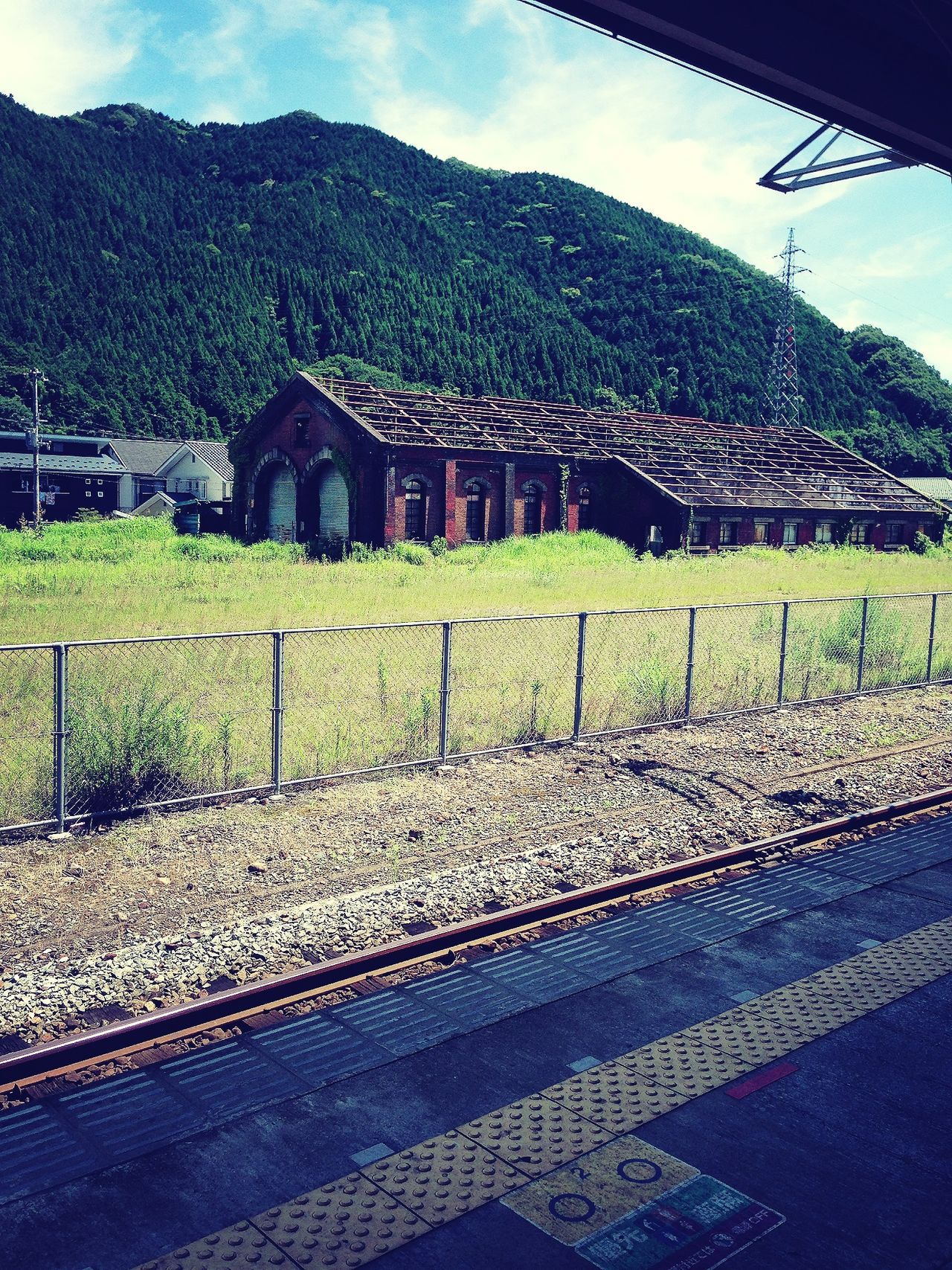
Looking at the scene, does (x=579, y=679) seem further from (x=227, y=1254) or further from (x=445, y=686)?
(x=227, y=1254)

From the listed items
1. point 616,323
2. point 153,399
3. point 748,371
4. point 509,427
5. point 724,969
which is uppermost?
point 616,323

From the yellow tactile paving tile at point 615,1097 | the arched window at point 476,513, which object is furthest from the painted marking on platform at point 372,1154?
the arched window at point 476,513

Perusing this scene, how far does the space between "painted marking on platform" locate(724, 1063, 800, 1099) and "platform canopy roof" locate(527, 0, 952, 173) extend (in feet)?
24.0

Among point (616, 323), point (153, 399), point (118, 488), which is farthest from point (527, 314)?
point (118, 488)

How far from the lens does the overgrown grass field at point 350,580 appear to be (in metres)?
20.9

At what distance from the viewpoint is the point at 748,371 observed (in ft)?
405

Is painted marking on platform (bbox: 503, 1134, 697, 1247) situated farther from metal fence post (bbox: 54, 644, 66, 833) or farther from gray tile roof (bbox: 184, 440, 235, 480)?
gray tile roof (bbox: 184, 440, 235, 480)

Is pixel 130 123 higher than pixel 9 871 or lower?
higher

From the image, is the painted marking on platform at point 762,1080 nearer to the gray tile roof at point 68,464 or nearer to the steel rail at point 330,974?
the steel rail at point 330,974

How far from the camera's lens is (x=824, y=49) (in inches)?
332

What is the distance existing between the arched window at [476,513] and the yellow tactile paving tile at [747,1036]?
39.8 m

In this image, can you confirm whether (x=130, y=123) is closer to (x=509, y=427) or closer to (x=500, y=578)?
(x=509, y=427)

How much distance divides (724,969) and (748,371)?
414 feet

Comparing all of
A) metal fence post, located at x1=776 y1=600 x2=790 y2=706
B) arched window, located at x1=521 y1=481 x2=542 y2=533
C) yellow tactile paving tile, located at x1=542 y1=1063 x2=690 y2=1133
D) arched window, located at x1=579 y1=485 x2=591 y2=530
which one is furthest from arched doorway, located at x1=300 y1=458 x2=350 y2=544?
yellow tactile paving tile, located at x1=542 y1=1063 x2=690 y2=1133
